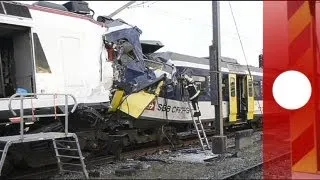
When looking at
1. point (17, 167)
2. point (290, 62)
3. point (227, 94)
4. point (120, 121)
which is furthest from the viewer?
point (227, 94)

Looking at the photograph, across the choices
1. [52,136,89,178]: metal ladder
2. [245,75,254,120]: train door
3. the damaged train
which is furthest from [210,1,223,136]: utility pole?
[245,75,254,120]: train door

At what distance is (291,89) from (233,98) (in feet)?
49.0

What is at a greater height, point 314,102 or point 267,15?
point 267,15

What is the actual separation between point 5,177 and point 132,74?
4076mm

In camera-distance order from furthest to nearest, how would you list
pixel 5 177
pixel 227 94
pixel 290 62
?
pixel 227 94, pixel 5 177, pixel 290 62

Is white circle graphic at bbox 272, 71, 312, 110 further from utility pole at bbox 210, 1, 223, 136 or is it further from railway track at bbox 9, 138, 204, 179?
utility pole at bbox 210, 1, 223, 136

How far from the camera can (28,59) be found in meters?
8.60

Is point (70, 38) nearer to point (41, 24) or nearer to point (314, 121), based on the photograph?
point (41, 24)

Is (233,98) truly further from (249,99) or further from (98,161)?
(98,161)

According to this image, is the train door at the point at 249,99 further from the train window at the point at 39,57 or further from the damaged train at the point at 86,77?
the train window at the point at 39,57

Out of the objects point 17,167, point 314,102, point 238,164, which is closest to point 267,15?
point 314,102

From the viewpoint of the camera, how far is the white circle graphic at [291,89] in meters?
2.35
